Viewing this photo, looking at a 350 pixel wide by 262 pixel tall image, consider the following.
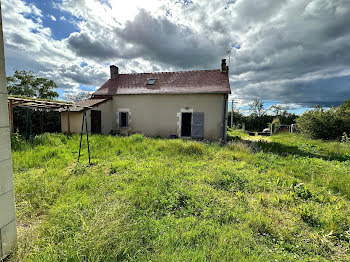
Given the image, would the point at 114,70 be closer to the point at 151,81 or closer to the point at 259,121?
the point at 151,81

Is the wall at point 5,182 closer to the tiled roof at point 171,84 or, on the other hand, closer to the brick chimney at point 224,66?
the tiled roof at point 171,84

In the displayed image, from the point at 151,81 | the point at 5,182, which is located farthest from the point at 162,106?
the point at 5,182

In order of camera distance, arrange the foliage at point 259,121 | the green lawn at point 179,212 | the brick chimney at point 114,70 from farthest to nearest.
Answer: the foliage at point 259,121
the brick chimney at point 114,70
the green lawn at point 179,212

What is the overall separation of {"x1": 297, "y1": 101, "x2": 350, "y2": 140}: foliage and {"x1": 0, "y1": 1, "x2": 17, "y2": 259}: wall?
1454cm

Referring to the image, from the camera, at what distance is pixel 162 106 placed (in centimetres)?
1109

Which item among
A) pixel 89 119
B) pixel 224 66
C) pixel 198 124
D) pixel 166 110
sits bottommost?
pixel 198 124

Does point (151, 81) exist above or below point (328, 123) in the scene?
above

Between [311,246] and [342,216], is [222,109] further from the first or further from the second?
[311,246]

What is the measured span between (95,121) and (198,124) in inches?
279

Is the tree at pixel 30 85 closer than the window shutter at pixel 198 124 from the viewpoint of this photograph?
No

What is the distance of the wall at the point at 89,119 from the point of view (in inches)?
402

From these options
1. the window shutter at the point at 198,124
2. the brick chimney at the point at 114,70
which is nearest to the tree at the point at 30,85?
the brick chimney at the point at 114,70

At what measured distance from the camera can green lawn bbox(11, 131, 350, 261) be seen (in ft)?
5.96

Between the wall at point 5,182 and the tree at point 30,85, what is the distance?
32.0 m
